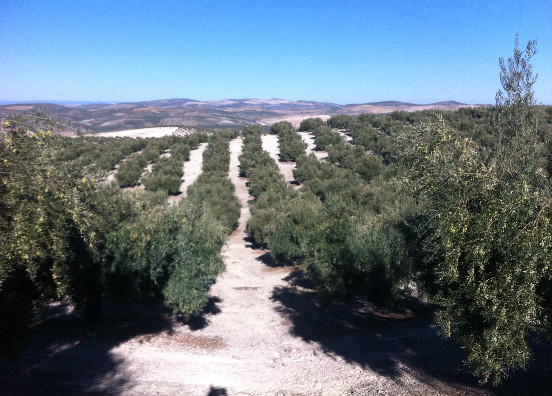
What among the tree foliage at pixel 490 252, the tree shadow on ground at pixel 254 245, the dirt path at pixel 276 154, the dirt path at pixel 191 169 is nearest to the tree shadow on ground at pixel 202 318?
the tree foliage at pixel 490 252

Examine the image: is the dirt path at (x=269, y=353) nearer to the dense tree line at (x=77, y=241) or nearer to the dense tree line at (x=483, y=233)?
the dense tree line at (x=77, y=241)

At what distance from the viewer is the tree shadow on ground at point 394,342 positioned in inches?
369

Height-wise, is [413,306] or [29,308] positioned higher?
[29,308]

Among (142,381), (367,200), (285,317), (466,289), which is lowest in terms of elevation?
(285,317)

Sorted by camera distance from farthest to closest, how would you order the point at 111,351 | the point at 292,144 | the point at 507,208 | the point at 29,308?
the point at 292,144, the point at 111,351, the point at 29,308, the point at 507,208

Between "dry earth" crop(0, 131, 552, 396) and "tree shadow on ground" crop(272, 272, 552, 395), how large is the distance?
4cm

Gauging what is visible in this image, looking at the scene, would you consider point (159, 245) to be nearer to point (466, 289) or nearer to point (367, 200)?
point (466, 289)

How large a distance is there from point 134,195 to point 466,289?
11627 mm

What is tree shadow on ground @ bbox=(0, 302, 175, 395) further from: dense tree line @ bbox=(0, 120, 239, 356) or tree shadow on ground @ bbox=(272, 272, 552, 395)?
tree shadow on ground @ bbox=(272, 272, 552, 395)

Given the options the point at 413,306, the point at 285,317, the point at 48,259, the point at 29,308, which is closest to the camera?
the point at 29,308

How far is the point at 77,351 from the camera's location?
11.7m

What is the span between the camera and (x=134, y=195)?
13.9 m

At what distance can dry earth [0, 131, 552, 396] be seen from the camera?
9.71 m

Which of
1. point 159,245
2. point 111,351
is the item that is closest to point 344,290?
point 159,245
